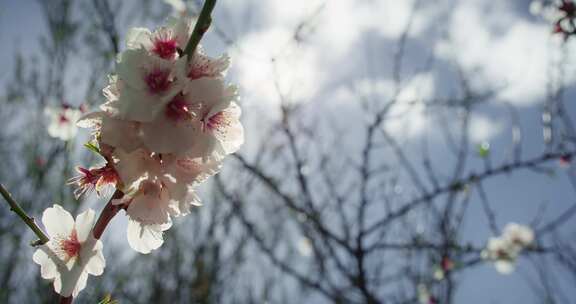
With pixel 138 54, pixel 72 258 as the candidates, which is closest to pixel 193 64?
pixel 138 54

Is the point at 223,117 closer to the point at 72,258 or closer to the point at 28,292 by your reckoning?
the point at 72,258

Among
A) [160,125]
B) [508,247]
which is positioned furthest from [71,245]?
[508,247]

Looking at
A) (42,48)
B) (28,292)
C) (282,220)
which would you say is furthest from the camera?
(282,220)

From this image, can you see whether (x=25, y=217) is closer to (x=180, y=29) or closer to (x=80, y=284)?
(x=80, y=284)

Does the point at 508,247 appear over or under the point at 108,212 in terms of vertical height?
over

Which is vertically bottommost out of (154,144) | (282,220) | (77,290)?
(77,290)

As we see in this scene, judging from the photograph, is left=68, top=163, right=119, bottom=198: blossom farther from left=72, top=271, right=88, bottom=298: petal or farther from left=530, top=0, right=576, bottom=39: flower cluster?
left=530, top=0, right=576, bottom=39: flower cluster
